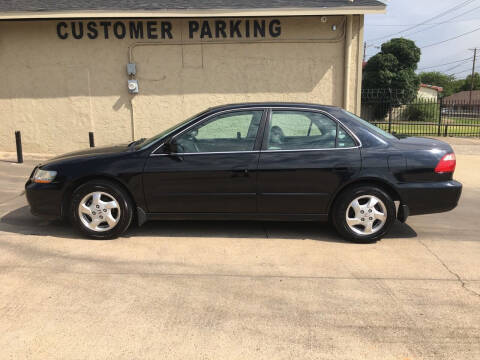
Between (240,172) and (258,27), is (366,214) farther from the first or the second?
(258,27)

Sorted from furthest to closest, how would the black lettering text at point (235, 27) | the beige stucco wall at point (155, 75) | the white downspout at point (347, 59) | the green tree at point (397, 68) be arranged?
1. the green tree at point (397, 68)
2. the beige stucco wall at point (155, 75)
3. the black lettering text at point (235, 27)
4. the white downspout at point (347, 59)

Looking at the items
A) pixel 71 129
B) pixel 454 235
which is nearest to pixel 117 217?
pixel 454 235

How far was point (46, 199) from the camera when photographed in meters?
4.84

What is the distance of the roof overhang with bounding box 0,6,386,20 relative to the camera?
10.2 m

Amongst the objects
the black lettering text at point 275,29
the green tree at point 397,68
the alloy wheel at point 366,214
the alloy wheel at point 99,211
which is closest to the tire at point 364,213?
the alloy wheel at point 366,214

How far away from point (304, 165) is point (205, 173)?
1.12 meters

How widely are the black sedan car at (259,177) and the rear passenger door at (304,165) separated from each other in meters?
0.01

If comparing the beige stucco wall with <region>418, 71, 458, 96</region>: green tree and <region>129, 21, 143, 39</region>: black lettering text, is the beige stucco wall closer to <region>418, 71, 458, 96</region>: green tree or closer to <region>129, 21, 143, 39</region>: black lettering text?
<region>129, 21, 143, 39</region>: black lettering text

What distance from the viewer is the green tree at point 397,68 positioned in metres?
32.6

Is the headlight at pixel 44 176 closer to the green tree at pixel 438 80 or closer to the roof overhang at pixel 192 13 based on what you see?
the roof overhang at pixel 192 13

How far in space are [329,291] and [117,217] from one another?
2.55m

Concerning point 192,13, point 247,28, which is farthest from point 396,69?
point 192,13

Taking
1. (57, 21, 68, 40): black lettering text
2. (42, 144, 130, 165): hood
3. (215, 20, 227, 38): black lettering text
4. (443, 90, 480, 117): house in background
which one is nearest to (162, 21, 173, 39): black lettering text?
(215, 20, 227, 38): black lettering text

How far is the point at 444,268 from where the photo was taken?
13.6 ft
